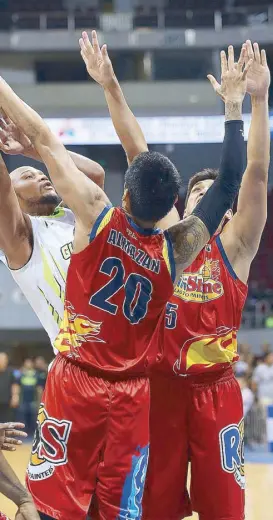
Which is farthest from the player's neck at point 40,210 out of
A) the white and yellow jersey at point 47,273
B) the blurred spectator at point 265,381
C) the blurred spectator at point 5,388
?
the blurred spectator at point 265,381

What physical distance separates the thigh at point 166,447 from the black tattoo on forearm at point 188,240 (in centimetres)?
75

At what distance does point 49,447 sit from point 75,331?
17.0 inches

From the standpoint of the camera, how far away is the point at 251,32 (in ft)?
59.6

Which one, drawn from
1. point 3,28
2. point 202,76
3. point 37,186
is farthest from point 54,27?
point 37,186

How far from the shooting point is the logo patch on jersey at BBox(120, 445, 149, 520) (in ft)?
9.19

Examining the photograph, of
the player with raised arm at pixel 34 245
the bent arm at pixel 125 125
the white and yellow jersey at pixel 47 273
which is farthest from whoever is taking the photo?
the bent arm at pixel 125 125

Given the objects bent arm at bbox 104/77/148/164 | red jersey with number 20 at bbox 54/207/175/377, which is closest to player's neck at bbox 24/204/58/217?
bent arm at bbox 104/77/148/164

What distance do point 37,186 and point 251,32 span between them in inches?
618

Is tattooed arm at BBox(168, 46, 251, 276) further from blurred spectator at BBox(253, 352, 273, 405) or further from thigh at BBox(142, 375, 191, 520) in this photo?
blurred spectator at BBox(253, 352, 273, 405)

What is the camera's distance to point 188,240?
9.31 ft

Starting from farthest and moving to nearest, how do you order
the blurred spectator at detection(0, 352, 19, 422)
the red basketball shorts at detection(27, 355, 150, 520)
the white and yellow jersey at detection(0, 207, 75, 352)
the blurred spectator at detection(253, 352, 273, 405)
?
the blurred spectator at detection(253, 352, 273, 405), the blurred spectator at detection(0, 352, 19, 422), the white and yellow jersey at detection(0, 207, 75, 352), the red basketball shorts at detection(27, 355, 150, 520)

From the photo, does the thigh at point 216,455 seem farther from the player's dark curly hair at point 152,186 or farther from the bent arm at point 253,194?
the player's dark curly hair at point 152,186

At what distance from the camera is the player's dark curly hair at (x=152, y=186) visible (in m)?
2.71

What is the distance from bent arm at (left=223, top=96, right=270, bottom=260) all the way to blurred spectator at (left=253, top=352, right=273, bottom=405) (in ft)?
30.1
